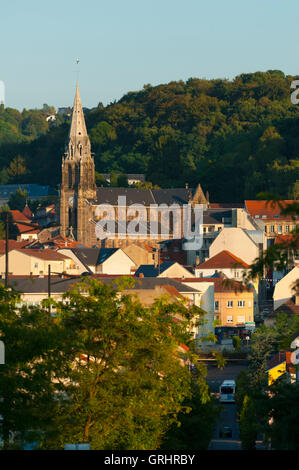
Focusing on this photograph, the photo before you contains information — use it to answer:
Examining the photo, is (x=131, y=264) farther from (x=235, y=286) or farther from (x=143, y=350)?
(x=235, y=286)

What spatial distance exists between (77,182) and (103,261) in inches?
1604

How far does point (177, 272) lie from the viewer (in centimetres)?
9319

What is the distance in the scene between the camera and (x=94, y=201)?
144 m

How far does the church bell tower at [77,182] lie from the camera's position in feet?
457

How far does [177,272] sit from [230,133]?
90.1m

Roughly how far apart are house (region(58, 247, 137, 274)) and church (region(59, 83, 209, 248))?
28674mm

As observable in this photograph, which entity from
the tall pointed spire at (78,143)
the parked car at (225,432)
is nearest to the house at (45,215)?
the tall pointed spire at (78,143)

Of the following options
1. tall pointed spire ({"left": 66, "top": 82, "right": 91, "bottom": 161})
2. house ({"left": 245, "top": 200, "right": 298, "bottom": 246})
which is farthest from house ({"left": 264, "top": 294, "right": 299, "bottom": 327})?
tall pointed spire ({"left": 66, "top": 82, "right": 91, "bottom": 161})

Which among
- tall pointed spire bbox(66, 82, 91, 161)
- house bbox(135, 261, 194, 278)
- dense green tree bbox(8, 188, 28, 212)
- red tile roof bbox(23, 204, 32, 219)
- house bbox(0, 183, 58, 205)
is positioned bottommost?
house bbox(135, 261, 194, 278)

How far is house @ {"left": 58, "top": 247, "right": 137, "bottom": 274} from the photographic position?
102062 millimetres

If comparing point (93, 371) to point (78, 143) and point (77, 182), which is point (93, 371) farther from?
point (78, 143)

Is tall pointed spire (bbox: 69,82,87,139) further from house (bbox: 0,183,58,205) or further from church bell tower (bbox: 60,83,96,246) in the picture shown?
house (bbox: 0,183,58,205)

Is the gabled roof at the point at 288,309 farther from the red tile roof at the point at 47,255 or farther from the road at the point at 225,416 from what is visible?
the red tile roof at the point at 47,255
